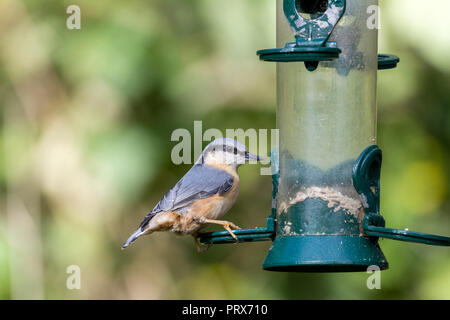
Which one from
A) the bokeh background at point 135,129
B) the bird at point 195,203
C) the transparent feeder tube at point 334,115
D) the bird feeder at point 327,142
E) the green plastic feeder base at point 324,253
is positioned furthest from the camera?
the bokeh background at point 135,129

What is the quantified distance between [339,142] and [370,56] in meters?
0.65

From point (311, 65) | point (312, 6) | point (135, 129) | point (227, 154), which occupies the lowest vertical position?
point (227, 154)

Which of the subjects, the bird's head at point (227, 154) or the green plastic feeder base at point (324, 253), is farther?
the bird's head at point (227, 154)

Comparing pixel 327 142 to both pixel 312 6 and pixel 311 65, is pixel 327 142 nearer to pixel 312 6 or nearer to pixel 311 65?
pixel 311 65

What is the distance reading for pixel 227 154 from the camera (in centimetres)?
709

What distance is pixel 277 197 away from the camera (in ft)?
19.8

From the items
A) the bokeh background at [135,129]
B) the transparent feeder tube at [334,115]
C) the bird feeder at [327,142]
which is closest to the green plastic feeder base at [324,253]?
the bird feeder at [327,142]

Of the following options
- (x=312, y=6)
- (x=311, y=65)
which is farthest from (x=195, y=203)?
(x=312, y=6)

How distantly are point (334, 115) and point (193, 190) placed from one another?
1437 millimetres

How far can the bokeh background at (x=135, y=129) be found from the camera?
25.1 feet

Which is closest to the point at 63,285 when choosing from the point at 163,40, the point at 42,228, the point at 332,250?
the point at 42,228

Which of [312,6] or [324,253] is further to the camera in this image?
[312,6]

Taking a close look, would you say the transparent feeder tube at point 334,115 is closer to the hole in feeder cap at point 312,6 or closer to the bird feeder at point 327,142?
the bird feeder at point 327,142
